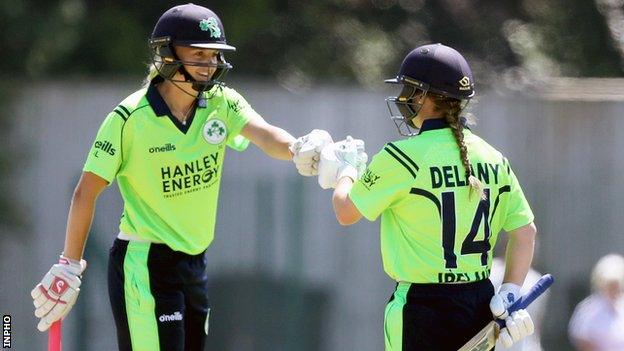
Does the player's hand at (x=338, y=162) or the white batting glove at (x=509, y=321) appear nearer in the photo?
the white batting glove at (x=509, y=321)

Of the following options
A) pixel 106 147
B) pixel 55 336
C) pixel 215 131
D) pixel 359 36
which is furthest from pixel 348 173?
pixel 359 36

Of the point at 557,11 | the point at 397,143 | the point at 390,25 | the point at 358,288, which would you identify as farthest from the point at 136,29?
the point at 397,143

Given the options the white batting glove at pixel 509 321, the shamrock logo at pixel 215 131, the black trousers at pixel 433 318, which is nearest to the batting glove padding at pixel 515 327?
the white batting glove at pixel 509 321

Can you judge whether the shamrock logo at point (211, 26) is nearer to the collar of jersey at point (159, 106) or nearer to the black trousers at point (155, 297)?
the collar of jersey at point (159, 106)

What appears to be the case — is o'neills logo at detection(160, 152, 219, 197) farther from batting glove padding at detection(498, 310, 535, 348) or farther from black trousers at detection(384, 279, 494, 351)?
batting glove padding at detection(498, 310, 535, 348)

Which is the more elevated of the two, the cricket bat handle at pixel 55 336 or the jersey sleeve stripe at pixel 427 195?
the jersey sleeve stripe at pixel 427 195

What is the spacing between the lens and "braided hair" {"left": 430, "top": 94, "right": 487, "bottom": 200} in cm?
426

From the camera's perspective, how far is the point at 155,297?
476 cm

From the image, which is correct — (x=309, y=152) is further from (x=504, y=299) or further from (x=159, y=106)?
(x=504, y=299)

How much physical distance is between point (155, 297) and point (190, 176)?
48 centimetres

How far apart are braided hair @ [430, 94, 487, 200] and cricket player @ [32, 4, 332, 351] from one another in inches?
26.1

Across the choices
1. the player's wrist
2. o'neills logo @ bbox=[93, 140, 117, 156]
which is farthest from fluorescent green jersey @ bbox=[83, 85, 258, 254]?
the player's wrist

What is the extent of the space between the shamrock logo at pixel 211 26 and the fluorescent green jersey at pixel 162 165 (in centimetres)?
28

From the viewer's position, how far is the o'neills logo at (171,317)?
475cm
